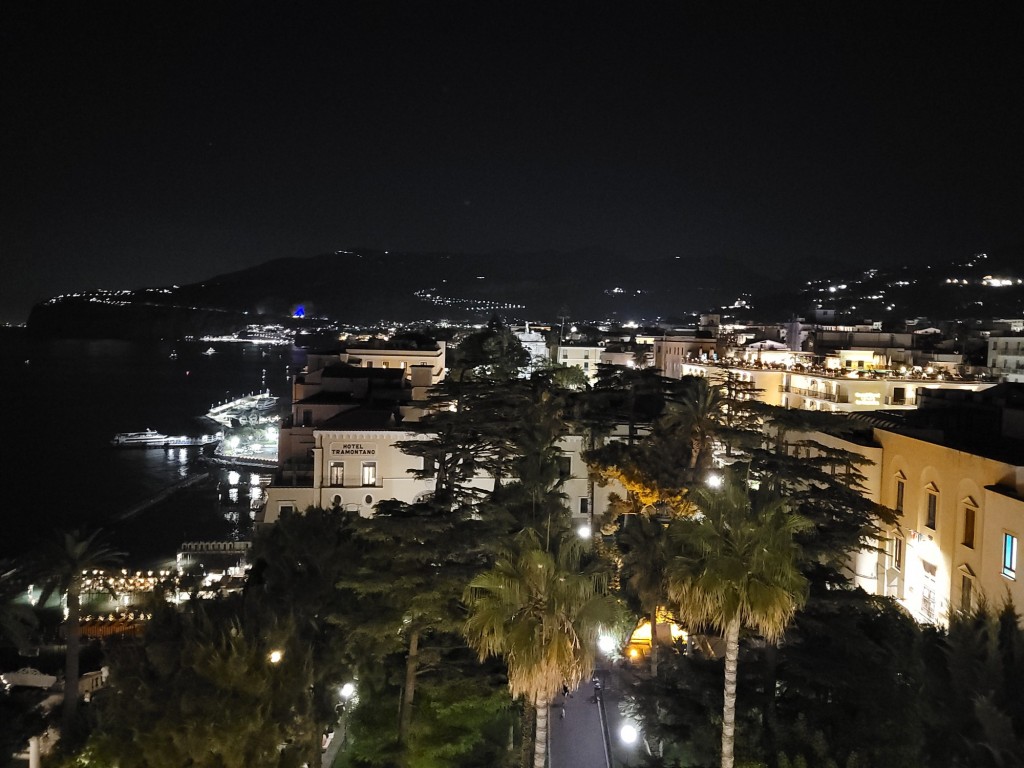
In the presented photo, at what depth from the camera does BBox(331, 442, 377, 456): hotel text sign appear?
23688mm

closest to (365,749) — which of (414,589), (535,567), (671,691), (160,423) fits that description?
(414,589)

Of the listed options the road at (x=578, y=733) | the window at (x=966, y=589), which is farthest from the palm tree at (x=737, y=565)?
the window at (x=966, y=589)

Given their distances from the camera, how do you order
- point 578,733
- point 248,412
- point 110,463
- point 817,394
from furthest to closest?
point 248,412
point 110,463
point 817,394
point 578,733

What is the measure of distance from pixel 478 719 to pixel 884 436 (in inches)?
435

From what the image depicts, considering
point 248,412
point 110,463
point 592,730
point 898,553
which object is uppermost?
point 898,553

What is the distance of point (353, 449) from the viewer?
2372 centimetres

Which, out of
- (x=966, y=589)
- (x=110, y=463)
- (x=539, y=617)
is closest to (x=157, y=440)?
(x=110, y=463)

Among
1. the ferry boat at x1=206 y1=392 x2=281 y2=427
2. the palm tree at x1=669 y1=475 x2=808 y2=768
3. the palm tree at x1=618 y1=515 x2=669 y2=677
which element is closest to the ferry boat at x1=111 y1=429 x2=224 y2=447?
the ferry boat at x1=206 y1=392 x2=281 y2=427

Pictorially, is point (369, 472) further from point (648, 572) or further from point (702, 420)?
point (648, 572)

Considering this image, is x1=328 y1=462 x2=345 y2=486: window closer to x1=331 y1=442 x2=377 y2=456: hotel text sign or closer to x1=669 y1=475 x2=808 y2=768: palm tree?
x1=331 y1=442 x2=377 y2=456: hotel text sign

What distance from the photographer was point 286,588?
1406 cm

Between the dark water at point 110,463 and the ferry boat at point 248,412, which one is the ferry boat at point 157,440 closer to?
the dark water at point 110,463

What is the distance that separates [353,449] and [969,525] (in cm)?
1689

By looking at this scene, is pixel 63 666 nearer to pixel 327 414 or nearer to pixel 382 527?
pixel 327 414
